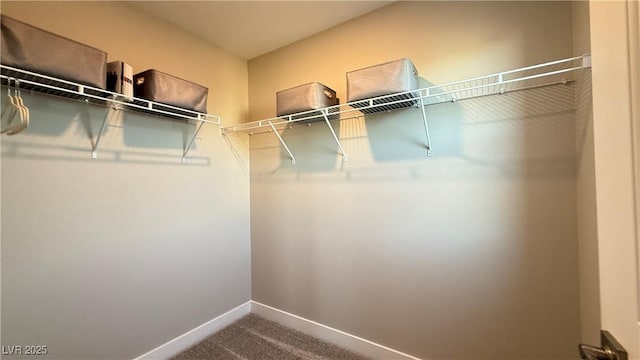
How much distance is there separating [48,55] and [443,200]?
2.12 m

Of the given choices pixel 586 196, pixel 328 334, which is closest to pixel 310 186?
pixel 328 334

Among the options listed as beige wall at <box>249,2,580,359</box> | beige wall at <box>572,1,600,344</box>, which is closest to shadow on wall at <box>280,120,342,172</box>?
beige wall at <box>249,2,580,359</box>

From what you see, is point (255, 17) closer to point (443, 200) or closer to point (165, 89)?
point (165, 89)

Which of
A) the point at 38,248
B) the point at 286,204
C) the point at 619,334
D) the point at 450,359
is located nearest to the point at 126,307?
the point at 38,248

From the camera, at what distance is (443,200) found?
5.19 feet

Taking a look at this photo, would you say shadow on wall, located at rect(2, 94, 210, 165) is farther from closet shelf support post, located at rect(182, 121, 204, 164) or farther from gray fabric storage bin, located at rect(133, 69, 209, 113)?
gray fabric storage bin, located at rect(133, 69, 209, 113)

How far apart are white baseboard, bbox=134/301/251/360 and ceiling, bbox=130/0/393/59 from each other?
2347mm

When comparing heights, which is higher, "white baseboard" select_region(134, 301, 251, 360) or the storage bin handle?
the storage bin handle

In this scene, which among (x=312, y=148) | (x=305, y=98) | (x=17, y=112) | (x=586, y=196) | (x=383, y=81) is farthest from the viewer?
(x=312, y=148)

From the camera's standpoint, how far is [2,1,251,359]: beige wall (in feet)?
4.33

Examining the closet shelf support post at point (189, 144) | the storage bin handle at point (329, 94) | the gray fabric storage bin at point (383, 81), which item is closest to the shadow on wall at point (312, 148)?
the storage bin handle at point (329, 94)

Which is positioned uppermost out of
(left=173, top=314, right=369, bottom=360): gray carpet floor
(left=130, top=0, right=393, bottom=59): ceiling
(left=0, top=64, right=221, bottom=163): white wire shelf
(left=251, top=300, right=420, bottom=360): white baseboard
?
(left=130, top=0, right=393, bottom=59): ceiling

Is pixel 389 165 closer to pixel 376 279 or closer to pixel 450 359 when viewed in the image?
pixel 376 279

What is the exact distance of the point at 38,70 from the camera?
113cm
